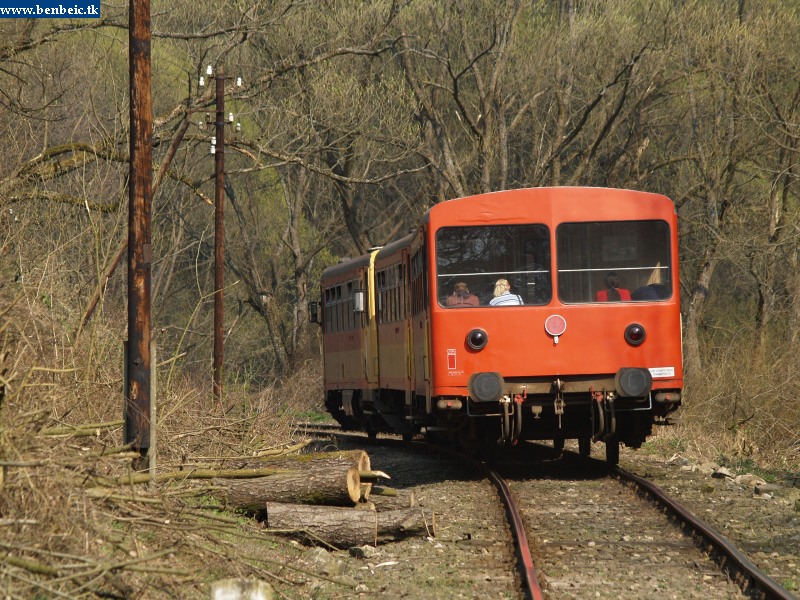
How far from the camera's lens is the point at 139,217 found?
466 inches

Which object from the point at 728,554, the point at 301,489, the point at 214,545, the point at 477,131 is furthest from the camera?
the point at 477,131

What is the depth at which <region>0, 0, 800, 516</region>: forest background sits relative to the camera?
20.8 m

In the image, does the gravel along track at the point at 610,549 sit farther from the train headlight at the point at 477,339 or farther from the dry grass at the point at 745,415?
the dry grass at the point at 745,415

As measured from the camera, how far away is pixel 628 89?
30.0 metres

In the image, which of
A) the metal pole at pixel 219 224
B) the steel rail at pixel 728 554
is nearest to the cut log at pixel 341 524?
the steel rail at pixel 728 554

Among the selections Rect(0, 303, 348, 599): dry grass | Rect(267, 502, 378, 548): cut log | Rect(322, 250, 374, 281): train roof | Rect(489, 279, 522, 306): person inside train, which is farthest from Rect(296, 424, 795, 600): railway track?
Rect(322, 250, 374, 281): train roof

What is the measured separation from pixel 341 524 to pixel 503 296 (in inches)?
178

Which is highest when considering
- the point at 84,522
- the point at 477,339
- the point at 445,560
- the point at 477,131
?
the point at 477,131

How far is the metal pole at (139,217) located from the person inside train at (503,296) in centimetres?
397

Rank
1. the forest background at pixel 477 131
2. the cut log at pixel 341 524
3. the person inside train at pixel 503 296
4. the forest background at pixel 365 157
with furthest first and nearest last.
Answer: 1. the forest background at pixel 477 131
2. the forest background at pixel 365 157
3. the person inside train at pixel 503 296
4. the cut log at pixel 341 524

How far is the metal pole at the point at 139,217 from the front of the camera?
448 inches

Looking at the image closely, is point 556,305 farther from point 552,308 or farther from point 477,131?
point 477,131

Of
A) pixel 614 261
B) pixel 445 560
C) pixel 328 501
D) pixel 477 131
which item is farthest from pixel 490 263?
pixel 477 131

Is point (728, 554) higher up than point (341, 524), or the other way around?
point (341, 524)
